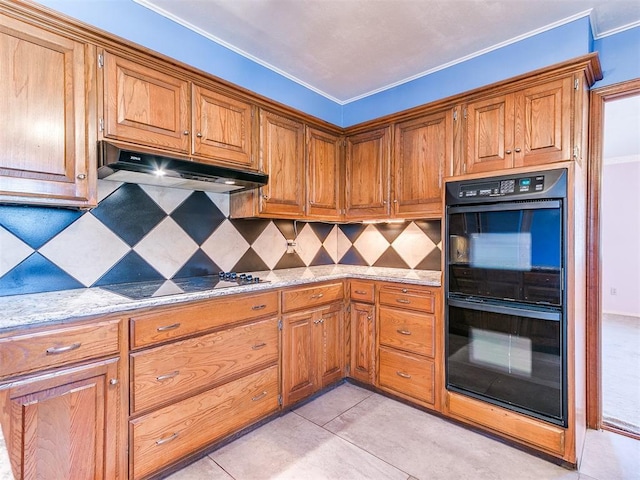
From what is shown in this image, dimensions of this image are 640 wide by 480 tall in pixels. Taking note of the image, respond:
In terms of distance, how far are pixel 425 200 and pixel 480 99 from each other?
777 millimetres

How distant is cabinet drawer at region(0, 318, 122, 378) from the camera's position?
127 cm

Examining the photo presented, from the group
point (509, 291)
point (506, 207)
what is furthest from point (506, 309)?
point (506, 207)

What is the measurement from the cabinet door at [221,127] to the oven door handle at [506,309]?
1.72 metres

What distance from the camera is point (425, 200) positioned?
8.56 ft

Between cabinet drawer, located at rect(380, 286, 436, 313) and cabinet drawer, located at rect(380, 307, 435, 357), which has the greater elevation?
cabinet drawer, located at rect(380, 286, 436, 313)

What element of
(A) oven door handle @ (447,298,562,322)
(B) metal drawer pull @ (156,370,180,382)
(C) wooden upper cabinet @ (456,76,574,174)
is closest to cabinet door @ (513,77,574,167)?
(C) wooden upper cabinet @ (456,76,574,174)

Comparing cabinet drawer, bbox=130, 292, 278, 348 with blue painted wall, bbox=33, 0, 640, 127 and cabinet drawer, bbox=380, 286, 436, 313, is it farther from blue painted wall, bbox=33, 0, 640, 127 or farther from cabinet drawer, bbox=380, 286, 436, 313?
blue painted wall, bbox=33, 0, 640, 127

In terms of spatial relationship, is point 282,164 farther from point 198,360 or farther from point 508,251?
point 508,251

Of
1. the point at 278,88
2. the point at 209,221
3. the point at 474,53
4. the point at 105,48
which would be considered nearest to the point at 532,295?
the point at 474,53

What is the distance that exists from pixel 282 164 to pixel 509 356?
6.68 feet

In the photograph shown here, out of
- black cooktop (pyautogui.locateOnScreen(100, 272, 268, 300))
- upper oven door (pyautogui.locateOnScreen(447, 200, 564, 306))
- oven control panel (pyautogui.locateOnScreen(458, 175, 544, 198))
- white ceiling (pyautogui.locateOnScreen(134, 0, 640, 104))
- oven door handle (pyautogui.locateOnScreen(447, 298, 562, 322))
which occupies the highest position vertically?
white ceiling (pyautogui.locateOnScreen(134, 0, 640, 104))

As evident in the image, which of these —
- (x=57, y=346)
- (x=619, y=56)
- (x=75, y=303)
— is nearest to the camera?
(x=57, y=346)

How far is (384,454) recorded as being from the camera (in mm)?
1956

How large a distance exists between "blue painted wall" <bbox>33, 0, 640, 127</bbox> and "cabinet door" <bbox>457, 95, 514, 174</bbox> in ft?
1.35
